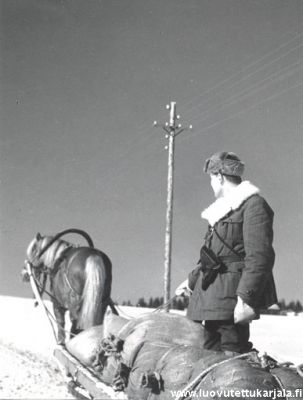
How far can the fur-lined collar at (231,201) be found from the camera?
3.39 meters

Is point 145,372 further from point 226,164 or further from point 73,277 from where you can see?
point 73,277

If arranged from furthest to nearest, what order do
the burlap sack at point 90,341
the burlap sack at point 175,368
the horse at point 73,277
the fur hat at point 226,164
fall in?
the horse at point 73,277, the burlap sack at point 90,341, the fur hat at point 226,164, the burlap sack at point 175,368

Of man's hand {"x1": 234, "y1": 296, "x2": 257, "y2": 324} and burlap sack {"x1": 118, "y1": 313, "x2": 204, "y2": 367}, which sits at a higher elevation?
man's hand {"x1": 234, "y1": 296, "x2": 257, "y2": 324}

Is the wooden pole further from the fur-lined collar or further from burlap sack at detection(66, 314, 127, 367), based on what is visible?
the fur-lined collar

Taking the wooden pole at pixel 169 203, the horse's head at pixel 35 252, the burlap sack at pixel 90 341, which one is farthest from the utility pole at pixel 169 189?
the burlap sack at pixel 90 341

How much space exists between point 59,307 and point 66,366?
12.0ft

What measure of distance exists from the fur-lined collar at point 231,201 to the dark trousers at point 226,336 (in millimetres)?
614

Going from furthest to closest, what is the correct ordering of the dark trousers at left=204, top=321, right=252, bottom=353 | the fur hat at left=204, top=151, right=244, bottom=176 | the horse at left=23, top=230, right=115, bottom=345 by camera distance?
1. the horse at left=23, top=230, right=115, bottom=345
2. the fur hat at left=204, top=151, right=244, bottom=176
3. the dark trousers at left=204, top=321, right=252, bottom=353

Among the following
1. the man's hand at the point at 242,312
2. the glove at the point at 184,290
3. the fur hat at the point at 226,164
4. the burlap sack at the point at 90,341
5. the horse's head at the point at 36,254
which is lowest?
the burlap sack at the point at 90,341

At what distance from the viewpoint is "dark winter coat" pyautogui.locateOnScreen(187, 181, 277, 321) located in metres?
3.15

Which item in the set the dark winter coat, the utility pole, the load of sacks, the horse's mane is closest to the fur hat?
the dark winter coat

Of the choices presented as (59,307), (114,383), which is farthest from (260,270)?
(59,307)

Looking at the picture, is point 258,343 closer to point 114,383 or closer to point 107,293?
point 107,293

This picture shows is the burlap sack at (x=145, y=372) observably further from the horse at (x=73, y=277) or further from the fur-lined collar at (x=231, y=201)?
the horse at (x=73, y=277)
